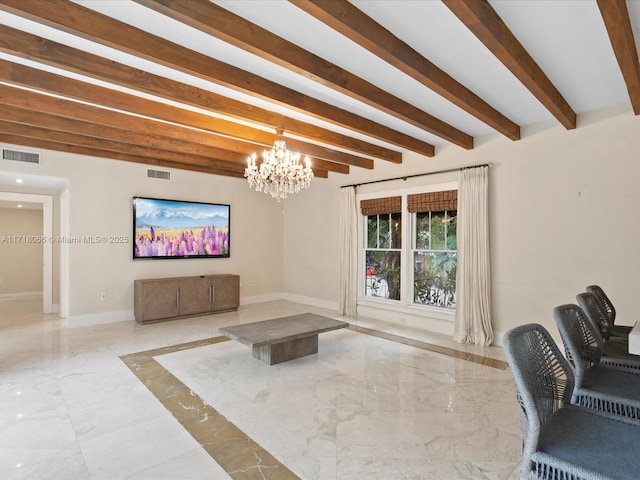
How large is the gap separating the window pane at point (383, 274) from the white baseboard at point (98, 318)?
13.8 ft

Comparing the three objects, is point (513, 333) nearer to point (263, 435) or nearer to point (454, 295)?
point (263, 435)

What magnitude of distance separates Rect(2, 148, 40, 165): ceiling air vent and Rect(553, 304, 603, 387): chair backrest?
21.6ft

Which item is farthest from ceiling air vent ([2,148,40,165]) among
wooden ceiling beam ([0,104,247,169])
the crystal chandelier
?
the crystal chandelier

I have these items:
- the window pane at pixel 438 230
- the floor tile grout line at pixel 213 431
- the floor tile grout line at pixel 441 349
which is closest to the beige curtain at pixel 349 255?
the floor tile grout line at pixel 441 349

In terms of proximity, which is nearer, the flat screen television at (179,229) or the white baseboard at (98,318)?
the white baseboard at (98,318)

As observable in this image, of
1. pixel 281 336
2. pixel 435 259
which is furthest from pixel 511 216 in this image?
pixel 281 336

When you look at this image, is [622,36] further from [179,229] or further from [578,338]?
[179,229]

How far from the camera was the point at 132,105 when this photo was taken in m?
3.51

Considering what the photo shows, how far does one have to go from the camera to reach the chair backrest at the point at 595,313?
7.82 feet

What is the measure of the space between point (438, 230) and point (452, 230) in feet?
0.73

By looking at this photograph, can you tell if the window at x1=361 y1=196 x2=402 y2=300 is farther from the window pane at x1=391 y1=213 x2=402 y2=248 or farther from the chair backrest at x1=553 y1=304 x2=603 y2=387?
the chair backrest at x1=553 y1=304 x2=603 y2=387

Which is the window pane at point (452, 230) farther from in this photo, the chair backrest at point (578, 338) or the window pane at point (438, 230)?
the chair backrest at point (578, 338)

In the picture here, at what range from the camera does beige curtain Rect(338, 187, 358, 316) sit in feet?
21.2

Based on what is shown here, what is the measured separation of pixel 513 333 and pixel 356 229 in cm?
501
